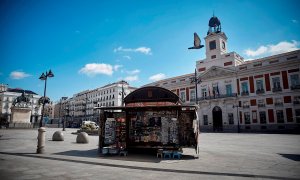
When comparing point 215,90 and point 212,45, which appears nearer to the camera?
point 215,90

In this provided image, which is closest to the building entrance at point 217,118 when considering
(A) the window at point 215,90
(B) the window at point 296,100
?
(A) the window at point 215,90

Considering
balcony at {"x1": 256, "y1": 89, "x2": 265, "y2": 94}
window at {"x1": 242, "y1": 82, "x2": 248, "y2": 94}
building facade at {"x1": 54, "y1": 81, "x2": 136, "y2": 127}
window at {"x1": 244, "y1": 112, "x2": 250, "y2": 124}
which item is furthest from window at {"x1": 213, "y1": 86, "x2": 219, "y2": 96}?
building facade at {"x1": 54, "y1": 81, "x2": 136, "y2": 127}

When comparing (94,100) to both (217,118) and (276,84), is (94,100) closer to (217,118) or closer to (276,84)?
(217,118)

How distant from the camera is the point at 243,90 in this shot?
40156mm

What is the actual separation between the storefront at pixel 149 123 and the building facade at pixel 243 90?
101ft

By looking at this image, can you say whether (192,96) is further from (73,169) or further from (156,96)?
(73,169)

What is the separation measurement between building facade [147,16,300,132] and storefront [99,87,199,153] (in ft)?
101

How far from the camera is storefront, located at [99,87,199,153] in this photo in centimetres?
1064

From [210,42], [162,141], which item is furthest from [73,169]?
[210,42]

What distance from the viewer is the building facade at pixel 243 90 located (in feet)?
Result: 113

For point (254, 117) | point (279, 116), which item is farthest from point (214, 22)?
point (279, 116)

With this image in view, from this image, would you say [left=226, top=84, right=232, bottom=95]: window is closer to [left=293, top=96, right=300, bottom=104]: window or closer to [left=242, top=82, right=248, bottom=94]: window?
[left=242, top=82, right=248, bottom=94]: window

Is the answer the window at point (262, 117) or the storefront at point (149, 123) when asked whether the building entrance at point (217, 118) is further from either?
Answer: the storefront at point (149, 123)

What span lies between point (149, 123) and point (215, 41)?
4018 cm
